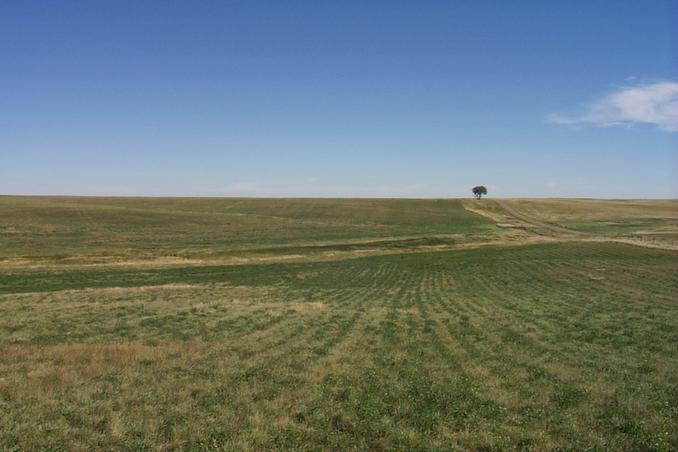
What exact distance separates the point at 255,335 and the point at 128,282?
91.1 feet

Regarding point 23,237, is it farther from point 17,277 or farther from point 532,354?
point 532,354

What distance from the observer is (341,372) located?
43.5 feet

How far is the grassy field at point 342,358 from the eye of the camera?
9062mm

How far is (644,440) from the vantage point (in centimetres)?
855

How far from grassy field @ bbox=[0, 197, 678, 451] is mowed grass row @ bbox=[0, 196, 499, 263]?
14943 mm

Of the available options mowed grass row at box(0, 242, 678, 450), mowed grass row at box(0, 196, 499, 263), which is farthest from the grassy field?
mowed grass row at box(0, 196, 499, 263)

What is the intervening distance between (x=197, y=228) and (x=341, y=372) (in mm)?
83460

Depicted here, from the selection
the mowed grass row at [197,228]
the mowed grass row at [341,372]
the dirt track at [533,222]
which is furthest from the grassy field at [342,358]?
the dirt track at [533,222]

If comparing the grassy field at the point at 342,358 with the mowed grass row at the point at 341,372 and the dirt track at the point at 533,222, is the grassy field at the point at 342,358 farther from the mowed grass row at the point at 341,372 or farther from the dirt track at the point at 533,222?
the dirt track at the point at 533,222

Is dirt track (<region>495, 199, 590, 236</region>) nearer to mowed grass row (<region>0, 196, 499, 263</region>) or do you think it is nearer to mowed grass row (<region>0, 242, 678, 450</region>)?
mowed grass row (<region>0, 196, 499, 263</region>)

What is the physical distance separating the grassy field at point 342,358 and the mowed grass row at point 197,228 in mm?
14943

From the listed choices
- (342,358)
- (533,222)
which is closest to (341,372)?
(342,358)

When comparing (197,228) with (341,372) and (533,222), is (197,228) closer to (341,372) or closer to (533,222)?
(533,222)

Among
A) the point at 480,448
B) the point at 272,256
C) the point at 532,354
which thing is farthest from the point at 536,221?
the point at 480,448
